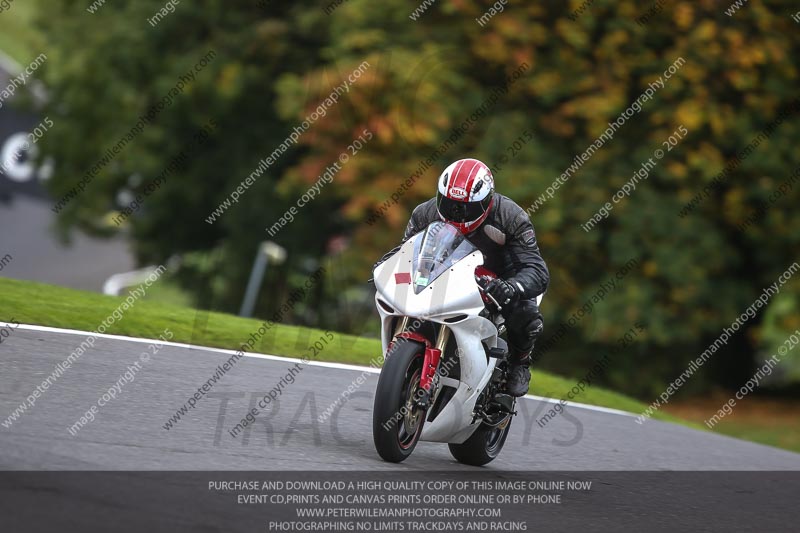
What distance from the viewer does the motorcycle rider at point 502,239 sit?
7469 millimetres

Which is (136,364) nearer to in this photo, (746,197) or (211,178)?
(746,197)

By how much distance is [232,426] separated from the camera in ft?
25.4

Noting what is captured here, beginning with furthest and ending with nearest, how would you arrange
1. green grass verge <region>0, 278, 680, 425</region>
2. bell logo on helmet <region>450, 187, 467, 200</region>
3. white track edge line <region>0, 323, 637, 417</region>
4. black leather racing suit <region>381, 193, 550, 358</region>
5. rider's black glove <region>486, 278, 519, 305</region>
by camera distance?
1. green grass verge <region>0, 278, 680, 425</region>
2. white track edge line <region>0, 323, 637, 417</region>
3. black leather racing suit <region>381, 193, 550, 358</region>
4. bell logo on helmet <region>450, 187, 467, 200</region>
5. rider's black glove <region>486, 278, 519, 305</region>

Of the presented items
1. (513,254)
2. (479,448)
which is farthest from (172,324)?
(513,254)

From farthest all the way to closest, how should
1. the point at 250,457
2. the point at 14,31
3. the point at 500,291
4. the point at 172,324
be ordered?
the point at 14,31 → the point at 172,324 → the point at 500,291 → the point at 250,457

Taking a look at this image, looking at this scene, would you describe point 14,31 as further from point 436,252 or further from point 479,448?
point 436,252

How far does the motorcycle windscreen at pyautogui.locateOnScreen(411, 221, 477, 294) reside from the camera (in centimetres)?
726

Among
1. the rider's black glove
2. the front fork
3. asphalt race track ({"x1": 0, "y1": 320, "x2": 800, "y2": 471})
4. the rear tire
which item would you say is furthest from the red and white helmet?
asphalt race track ({"x1": 0, "y1": 320, "x2": 800, "y2": 471})

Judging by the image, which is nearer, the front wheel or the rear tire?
the front wheel

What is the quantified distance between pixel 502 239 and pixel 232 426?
2.08 metres

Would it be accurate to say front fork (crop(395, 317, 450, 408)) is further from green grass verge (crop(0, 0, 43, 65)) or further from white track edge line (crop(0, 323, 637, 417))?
green grass verge (crop(0, 0, 43, 65))

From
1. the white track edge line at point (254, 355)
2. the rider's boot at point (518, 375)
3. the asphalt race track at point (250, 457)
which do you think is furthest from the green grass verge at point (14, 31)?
the rider's boot at point (518, 375)

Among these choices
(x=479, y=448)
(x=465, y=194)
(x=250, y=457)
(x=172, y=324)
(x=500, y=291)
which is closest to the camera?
(x=250, y=457)

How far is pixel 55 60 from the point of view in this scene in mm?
25328
